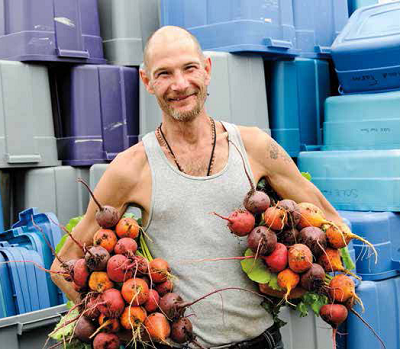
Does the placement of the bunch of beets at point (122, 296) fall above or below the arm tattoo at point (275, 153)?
below

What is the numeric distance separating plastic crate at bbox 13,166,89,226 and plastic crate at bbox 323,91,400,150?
1597mm

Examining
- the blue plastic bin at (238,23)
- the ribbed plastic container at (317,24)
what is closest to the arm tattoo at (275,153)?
the blue plastic bin at (238,23)

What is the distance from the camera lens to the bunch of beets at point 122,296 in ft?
7.03

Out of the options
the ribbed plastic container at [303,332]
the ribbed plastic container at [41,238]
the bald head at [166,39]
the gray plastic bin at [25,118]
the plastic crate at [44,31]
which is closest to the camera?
the bald head at [166,39]

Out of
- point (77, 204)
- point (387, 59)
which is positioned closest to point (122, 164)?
point (77, 204)

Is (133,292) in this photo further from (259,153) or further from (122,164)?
(259,153)

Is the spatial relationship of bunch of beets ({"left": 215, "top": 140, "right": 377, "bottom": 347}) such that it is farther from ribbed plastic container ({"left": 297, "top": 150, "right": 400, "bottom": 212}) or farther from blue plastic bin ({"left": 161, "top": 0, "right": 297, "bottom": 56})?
blue plastic bin ({"left": 161, "top": 0, "right": 297, "bottom": 56})

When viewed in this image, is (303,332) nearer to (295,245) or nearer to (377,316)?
(377,316)

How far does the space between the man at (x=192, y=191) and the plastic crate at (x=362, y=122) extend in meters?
2.11

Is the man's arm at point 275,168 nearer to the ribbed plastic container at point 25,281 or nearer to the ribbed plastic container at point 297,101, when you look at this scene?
the ribbed plastic container at point 25,281

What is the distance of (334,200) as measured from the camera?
4.24 metres

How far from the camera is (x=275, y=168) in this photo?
244 cm

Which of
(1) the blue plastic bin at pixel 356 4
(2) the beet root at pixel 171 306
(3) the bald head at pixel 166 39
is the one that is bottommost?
(2) the beet root at pixel 171 306

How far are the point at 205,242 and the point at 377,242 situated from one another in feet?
6.28
